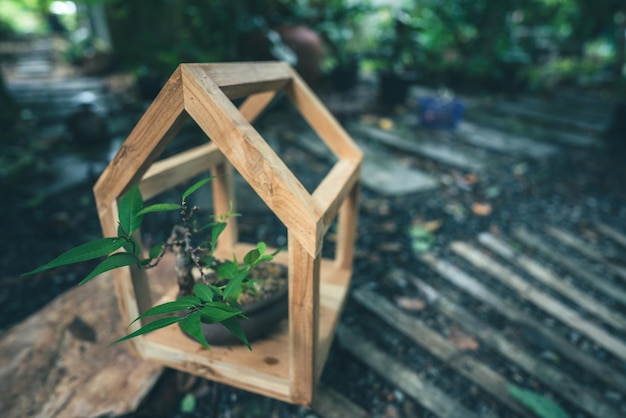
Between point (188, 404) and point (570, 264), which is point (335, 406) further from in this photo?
point (570, 264)

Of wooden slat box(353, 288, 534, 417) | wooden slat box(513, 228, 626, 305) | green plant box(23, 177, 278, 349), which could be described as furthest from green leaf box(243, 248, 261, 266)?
wooden slat box(513, 228, 626, 305)

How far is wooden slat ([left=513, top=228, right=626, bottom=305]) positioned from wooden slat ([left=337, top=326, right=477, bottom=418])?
1.28m

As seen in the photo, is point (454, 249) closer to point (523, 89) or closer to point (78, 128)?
point (78, 128)

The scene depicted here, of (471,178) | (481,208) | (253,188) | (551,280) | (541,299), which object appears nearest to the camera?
(253,188)

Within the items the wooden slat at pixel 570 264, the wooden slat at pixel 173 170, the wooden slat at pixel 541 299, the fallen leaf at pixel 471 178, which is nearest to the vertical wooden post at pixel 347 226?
the wooden slat at pixel 173 170

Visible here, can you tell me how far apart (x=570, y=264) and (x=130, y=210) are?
251 centimetres

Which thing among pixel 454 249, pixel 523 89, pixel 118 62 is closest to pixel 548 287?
pixel 454 249

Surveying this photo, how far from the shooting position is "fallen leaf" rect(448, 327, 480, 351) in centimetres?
176

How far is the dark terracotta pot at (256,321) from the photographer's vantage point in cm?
115

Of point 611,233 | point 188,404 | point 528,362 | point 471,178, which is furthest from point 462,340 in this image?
point 471,178

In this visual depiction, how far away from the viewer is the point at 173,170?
1.21 m

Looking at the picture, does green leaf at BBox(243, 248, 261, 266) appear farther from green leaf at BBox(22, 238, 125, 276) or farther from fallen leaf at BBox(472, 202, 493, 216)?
fallen leaf at BBox(472, 202, 493, 216)

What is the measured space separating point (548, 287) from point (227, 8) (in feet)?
13.3

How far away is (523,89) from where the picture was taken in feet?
21.7
